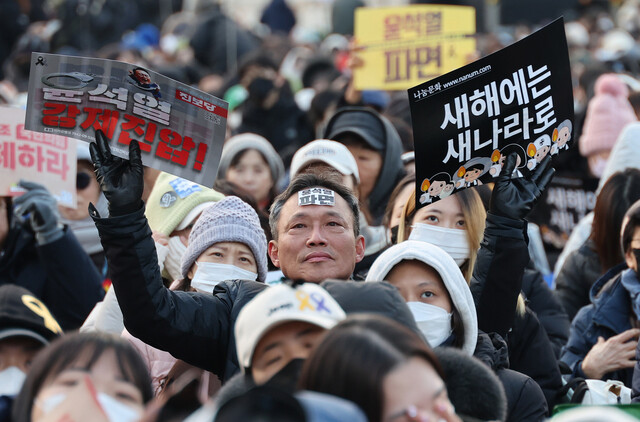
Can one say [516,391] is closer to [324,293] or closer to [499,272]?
[499,272]

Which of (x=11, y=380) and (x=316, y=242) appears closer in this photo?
(x=11, y=380)

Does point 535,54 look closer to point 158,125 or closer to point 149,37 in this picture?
point 158,125

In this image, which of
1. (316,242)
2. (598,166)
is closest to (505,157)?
(316,242)

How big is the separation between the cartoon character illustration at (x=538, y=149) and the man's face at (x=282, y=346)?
176cm

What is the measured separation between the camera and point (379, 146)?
6.55 meters

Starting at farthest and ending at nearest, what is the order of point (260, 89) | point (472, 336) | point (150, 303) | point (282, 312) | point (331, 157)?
point (260, 89) → point (331, 157) → point (472, 336) → point (150, 303) → point (282, 312)

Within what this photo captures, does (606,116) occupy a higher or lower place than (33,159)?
higher

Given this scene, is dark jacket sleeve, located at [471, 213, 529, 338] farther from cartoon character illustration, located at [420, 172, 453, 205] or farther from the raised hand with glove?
cartoon character illustration, located at [420, 172, 453, 205]

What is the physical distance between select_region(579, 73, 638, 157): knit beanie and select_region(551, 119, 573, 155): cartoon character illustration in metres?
3.51

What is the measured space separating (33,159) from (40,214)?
1.20 feet

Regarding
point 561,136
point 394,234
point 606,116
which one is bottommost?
point 394,234

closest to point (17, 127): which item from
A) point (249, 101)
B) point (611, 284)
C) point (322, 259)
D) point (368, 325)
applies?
point (322, 259)

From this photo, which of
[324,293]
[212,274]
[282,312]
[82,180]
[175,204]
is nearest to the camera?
[282,312]

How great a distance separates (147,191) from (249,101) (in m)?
3.54
